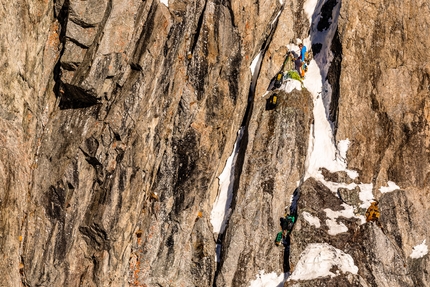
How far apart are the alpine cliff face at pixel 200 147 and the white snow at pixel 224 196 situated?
0.21 m

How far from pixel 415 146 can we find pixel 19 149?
16.2 meters

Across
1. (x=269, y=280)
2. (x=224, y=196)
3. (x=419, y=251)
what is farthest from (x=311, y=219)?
(x=419, y=251)

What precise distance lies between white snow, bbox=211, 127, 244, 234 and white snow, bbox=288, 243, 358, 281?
3.98 m

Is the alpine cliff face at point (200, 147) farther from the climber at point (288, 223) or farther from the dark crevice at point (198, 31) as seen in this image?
the climber at point (288, 223)

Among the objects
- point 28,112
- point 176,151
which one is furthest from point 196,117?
point 28,112

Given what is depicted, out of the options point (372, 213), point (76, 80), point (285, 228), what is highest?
point (76, 80)

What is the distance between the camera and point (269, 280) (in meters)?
19.7

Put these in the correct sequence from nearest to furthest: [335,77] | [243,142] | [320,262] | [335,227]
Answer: [320,262]
[335,227]
[243,142]
[335,77]

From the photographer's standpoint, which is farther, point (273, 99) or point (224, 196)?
point (273, 99)

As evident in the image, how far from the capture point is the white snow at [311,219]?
19656mm

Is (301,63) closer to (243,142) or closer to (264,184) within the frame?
(243,142)

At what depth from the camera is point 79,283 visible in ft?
61.7

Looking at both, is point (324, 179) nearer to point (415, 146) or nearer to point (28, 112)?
point (415, 146)

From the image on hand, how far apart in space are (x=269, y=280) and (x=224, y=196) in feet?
14.2
